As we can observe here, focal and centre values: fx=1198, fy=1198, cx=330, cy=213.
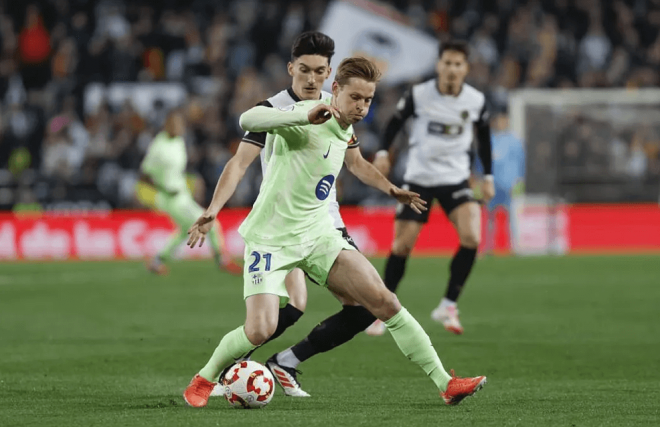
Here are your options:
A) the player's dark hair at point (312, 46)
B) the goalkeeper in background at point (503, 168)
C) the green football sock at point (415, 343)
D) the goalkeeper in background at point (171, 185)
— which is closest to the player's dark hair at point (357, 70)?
the player's dark hair at point (312, 46)

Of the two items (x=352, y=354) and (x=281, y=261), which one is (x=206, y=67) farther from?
(x=281, y=261)

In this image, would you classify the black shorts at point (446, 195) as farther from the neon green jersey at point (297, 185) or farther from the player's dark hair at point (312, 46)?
the neon green jersey at point (297, 185)

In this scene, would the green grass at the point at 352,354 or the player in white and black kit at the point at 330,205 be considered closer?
the green grass at the point at 352,354

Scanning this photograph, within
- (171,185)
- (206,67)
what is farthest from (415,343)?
(206,67)

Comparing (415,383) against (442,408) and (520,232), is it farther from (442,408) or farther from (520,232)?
(520,232)

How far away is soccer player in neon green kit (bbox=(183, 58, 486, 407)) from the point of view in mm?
6543

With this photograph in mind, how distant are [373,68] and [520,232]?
52.0 ft

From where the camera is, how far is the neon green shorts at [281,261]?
6.63 m

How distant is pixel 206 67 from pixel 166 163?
7.52 meters

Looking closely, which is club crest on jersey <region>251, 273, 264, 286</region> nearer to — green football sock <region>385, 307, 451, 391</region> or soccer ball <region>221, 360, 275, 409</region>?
soccer ball <region>221, 360, 275, 409</region>

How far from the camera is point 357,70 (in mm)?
6496

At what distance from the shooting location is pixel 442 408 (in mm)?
6594

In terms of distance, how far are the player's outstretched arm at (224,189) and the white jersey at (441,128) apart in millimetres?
3984

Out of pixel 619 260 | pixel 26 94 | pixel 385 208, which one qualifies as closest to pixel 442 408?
pixel 619 260
